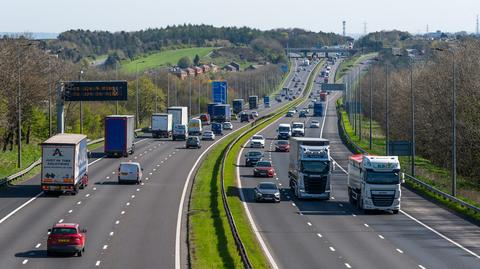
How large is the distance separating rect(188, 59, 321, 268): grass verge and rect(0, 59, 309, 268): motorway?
811 millimetres

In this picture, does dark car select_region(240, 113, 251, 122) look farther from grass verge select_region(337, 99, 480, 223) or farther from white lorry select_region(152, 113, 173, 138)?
white lorry select_region(152, 113, 173, 138)

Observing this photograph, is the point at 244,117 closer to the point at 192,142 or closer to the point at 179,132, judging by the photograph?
the point at 179,132

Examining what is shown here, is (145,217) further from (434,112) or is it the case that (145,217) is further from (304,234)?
(434,112)

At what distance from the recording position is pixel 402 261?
40.7 m

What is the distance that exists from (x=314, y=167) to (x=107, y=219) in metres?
15.1

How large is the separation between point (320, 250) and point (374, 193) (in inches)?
560

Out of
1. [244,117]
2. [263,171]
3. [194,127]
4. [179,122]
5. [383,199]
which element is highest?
[179,122]

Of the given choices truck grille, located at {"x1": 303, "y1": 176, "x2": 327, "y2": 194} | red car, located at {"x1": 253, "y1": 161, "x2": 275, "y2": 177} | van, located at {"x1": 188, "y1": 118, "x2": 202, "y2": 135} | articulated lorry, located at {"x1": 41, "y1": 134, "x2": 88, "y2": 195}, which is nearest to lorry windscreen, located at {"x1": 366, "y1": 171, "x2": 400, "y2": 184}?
truck grille, located at {"x1": 303, "y1": 176, "x2": 327, "y2": 194}

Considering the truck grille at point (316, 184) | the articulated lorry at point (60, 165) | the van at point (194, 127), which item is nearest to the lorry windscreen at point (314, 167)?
the truck grille at point (316, 184)

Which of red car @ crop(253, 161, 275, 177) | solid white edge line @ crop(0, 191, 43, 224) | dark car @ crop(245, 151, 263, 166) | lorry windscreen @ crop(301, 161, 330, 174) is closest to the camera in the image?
solid white edge line @ crop(0, 191, 43, 224)

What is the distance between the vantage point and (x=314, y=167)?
6291 cm

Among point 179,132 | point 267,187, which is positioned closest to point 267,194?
point 267,187

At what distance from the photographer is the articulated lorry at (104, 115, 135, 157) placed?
89625 mm

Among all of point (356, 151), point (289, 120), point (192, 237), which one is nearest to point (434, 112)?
point (356, 151)
